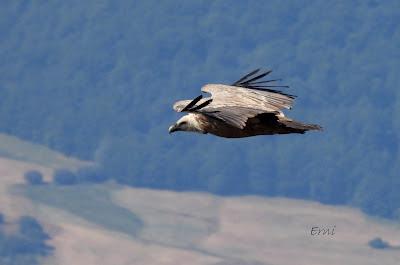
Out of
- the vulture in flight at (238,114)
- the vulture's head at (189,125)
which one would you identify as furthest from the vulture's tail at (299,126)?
the vulture's head at (189,125)

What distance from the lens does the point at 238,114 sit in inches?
1272

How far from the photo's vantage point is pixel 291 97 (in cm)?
3566

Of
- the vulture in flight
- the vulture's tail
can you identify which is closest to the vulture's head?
the vulture in flight

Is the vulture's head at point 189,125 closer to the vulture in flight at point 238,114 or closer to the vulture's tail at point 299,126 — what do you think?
the vulture in flight at point 238,114

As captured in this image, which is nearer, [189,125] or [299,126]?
[299,126]

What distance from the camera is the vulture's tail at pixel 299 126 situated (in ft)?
110

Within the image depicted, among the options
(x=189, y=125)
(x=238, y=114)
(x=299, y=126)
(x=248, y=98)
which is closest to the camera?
(x=238, y=114)

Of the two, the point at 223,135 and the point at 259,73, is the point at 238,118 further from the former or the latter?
the point at 259,73

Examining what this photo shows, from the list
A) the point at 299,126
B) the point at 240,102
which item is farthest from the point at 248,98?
the point at 299,126

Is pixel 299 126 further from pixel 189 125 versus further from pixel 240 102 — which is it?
pixel 189 125

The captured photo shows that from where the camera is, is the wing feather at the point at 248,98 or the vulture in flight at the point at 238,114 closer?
the vulture in flight at the point at 238,114

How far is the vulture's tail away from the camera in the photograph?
33656 millimetres

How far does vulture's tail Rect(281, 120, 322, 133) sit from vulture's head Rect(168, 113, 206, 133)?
6.32 feet

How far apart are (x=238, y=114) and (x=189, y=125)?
8.45 feet
